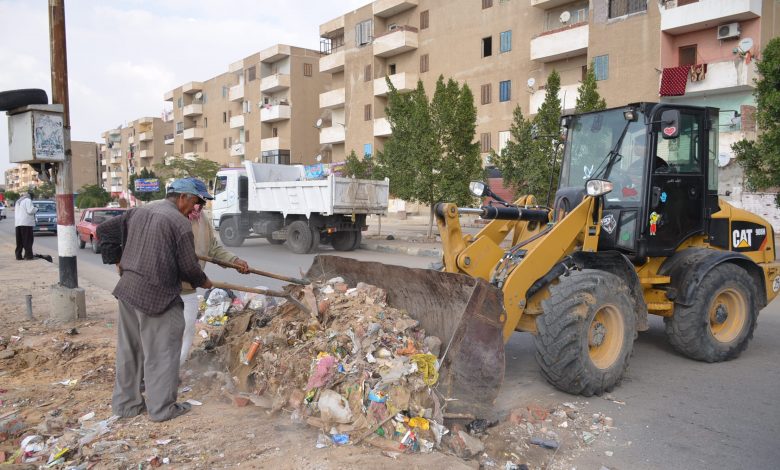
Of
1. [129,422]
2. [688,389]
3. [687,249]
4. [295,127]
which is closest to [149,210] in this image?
[129,422]

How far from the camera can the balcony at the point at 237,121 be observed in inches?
2200

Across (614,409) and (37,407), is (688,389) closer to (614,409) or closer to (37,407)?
(614,409)

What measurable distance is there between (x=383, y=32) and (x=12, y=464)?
39128 mm

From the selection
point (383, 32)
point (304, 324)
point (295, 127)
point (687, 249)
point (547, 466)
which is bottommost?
point (547, 466)

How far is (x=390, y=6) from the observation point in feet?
124

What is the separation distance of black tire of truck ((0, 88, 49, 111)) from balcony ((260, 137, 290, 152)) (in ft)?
143

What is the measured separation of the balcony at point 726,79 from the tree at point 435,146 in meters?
10.6

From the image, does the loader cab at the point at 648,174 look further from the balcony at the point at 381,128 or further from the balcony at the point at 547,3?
the balcony at the point at 381,128

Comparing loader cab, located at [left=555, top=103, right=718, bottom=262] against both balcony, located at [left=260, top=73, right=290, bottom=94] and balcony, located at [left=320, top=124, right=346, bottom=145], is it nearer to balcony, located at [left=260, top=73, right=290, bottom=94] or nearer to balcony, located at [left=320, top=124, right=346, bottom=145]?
balcony, located at [left=320, top=124, right=346, bottom=145]

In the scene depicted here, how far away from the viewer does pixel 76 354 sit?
5.94 m

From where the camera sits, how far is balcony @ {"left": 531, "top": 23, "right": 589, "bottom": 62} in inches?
1052

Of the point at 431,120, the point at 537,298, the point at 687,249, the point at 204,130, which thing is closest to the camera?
the point at 537,298

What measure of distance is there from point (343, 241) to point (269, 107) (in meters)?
35.5

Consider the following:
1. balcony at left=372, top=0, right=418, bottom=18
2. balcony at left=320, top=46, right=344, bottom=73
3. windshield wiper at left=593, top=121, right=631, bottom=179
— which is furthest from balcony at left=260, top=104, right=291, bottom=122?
windshield wiper at left=593, top=121, right=631, bottom=179
